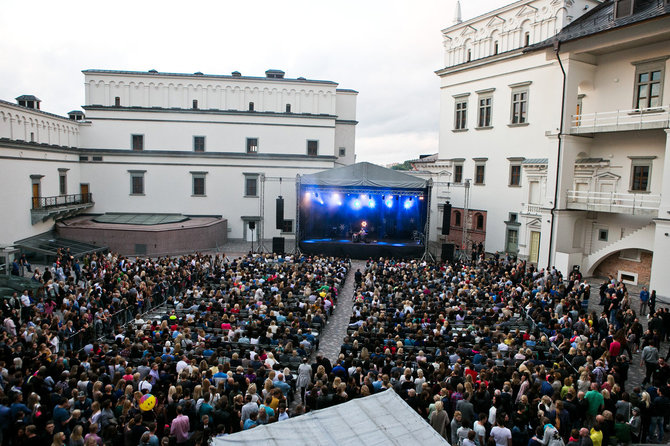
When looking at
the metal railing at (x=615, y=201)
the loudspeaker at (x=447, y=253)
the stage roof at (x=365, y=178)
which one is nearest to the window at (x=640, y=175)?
the metal railing at (x=615, y=201)

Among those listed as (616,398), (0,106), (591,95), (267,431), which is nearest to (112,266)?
(0,106)

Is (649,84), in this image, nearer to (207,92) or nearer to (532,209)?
(532,209)

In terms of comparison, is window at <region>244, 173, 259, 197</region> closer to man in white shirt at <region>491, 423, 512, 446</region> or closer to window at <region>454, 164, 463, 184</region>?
window at <region>454, 164, 463, 184</region>

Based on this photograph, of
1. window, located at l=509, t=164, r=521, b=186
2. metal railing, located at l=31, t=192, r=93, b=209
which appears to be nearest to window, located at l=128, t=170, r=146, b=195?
metal railing, located at l=31, t=192, r=93, b=209

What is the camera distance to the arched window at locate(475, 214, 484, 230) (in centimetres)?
3100

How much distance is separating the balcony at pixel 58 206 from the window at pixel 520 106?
29944 mm

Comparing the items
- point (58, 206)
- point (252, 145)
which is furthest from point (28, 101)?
point (252, 145)

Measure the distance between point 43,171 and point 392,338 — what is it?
26.4m

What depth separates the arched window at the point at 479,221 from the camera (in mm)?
31000

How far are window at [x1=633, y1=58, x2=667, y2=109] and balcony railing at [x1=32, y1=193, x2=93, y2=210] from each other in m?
33.8

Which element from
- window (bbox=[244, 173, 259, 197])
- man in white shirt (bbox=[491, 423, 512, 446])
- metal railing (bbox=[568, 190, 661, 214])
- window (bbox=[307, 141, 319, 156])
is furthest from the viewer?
window (bbox=[307, 141, 319, 156])

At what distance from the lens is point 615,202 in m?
22.2

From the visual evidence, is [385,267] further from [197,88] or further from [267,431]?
[197,88]

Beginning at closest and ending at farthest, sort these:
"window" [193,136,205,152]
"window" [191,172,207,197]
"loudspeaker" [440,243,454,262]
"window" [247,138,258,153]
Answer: "loudspeaker" [440,243,454,262]
"window" [193,136,205,152]
"window" [191,172,207,197]
"window" [247,138,258,153]
